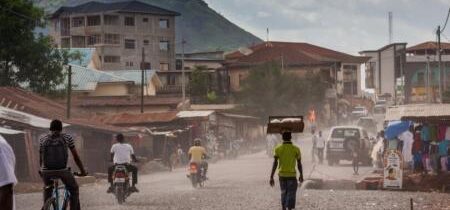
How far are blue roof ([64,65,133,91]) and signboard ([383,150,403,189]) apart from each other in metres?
50.7

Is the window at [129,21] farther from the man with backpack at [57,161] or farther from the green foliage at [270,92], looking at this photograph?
the man with backpack at [57,161]

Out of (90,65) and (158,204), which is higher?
(90,65)

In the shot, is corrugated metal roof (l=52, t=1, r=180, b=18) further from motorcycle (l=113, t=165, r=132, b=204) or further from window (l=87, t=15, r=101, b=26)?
motorcycle (l=113, t=165, r=132, b=204)

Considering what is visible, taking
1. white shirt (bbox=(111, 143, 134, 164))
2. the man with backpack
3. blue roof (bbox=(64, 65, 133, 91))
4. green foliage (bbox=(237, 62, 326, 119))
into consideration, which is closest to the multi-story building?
green foliage (bbox=(237, 62, 326, 119))

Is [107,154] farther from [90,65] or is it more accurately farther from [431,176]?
[90,65]

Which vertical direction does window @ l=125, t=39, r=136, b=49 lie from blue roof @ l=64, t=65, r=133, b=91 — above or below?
above

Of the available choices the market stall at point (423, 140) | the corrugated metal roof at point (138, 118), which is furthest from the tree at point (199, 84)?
the market stall at point (423, 140)

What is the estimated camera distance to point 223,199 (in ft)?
70.4

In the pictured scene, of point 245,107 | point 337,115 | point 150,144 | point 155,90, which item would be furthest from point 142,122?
point 337,115

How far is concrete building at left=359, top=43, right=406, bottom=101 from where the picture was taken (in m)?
115

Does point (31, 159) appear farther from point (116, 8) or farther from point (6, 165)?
point (116, 8)

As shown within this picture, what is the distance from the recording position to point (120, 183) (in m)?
20.2

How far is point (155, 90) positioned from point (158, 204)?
71852mm

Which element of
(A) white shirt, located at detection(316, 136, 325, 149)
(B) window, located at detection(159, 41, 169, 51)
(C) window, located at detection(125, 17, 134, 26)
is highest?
(C) window, located at detection(125, 17, 134, 26)
